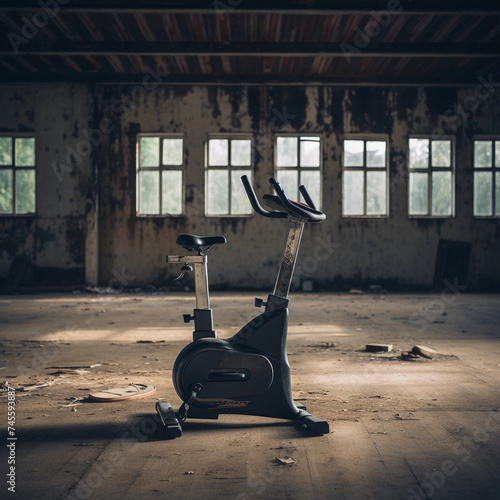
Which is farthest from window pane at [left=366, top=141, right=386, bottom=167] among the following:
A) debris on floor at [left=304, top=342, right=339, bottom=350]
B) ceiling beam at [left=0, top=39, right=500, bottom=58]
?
debris on floor at [left=304, top=342, right=339, bottom=350]

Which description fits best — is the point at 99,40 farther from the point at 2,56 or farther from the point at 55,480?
the point at 55,480

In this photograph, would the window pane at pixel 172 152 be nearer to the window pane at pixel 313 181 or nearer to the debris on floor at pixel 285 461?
the window pane at pixel 313 181

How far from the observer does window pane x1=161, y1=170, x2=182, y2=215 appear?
34.0 feet

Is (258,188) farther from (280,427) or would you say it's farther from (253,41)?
(280,427)

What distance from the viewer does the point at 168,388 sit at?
10.9ft

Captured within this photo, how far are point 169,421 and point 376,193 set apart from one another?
8543mm

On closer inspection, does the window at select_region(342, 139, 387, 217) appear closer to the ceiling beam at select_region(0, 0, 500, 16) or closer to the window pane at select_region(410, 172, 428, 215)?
the window pane at select_region(410, 172, 428, 215)

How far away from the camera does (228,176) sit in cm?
1034

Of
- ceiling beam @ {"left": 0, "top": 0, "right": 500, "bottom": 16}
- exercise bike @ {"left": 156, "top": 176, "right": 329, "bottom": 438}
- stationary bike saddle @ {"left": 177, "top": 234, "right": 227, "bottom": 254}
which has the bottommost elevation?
exercise bike @ {"left": 156, "top": 176, "right": 329, "bottom": 438}

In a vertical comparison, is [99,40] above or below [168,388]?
above

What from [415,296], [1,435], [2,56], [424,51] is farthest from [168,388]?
[2,56]

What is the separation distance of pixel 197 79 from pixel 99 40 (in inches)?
74.3

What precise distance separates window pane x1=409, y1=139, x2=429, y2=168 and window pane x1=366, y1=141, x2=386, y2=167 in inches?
20.5

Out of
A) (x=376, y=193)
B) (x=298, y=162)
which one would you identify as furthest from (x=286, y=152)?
(x=376, y=193)
